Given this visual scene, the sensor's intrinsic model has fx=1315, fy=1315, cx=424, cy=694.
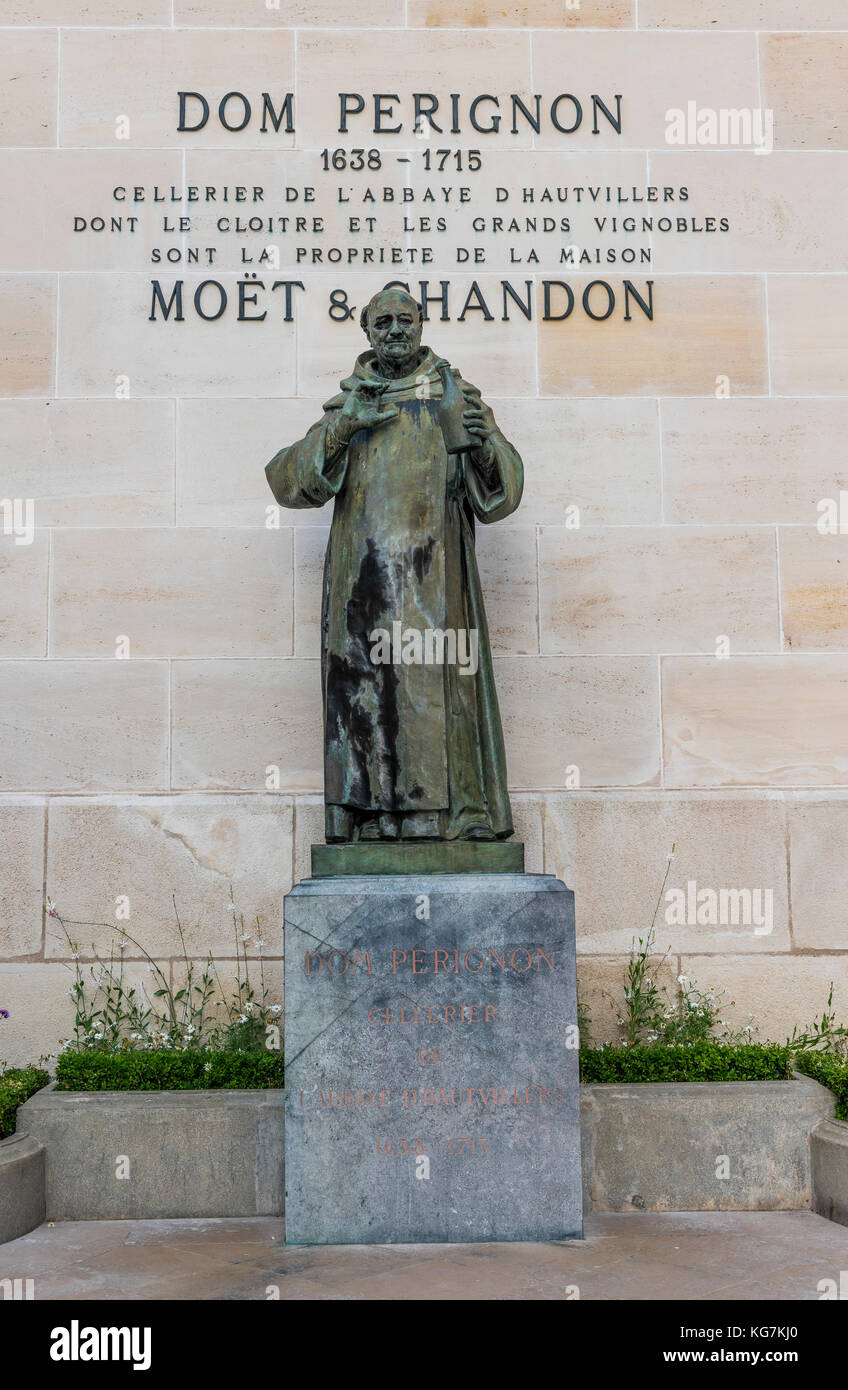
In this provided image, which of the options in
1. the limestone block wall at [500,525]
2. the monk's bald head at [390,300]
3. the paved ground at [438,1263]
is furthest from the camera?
the limestone block wall at [500,525]

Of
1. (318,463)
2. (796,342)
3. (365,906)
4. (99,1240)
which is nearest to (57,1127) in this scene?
(99,1240)

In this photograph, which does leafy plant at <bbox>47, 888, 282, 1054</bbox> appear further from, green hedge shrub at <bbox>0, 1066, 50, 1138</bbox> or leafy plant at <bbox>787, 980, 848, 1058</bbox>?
leafy plant at <bbox>787, 980, 848, 1058</bbox>

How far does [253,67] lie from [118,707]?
4568 millimetres

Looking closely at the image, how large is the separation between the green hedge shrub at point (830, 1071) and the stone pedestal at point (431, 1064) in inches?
69.2

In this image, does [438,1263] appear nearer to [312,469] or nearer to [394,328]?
[312,469]

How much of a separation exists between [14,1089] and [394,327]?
4.54 m

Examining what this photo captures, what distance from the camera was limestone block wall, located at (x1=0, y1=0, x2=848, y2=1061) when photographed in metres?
8.47

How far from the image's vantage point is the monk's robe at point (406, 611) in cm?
680

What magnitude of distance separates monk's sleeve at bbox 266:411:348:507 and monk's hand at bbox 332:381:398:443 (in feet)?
0.22

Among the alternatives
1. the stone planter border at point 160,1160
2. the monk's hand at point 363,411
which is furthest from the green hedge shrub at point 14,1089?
the monk's hand at point 363,411

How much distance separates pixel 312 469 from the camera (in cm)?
703

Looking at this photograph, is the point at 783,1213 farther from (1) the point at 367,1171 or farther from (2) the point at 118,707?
(2) the point at 118,707

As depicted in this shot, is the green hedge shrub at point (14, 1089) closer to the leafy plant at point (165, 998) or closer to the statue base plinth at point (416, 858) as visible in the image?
the leafy plant at point (165, 998)

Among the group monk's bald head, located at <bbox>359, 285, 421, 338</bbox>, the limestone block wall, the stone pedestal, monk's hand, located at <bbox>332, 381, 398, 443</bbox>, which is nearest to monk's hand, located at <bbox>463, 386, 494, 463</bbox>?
monk's hand, located at <bbox>332, 381, 398, 443</bbox>
